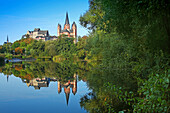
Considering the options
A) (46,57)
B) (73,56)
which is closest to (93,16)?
(73,56)

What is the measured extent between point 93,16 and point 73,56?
44.7 m

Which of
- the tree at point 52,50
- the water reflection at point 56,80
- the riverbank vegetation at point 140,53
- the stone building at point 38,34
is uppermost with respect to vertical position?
the stone building at point 38,34

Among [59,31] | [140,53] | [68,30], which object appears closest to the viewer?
[140,53]

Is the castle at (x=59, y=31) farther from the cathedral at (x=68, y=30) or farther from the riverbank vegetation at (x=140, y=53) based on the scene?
the riverbank vegetation at (x=140, y=53)

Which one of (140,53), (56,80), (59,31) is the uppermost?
(59,31)

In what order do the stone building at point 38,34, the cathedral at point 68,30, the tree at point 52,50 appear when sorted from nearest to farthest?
the tree at point 52,50 → the stone building at point 38,34 → the cathedral at point 68,30

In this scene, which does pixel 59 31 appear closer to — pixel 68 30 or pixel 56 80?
pixel 68 30

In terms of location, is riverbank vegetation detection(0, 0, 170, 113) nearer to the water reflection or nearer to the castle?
the water reflection

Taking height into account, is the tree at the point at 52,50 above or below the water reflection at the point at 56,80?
above

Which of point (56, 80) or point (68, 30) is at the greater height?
point (68, 30)

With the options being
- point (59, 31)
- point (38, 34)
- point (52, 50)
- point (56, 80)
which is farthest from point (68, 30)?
point (56, 80)

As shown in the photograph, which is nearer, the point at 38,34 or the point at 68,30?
the point at 38,34

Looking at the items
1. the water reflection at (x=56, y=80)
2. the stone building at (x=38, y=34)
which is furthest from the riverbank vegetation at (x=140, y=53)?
the stone building at (x=38, y=34)

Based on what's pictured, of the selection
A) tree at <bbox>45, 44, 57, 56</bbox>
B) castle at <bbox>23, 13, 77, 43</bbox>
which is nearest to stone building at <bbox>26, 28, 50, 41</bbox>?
castle at <bbox>23, 13, 77, 43</bbox>
